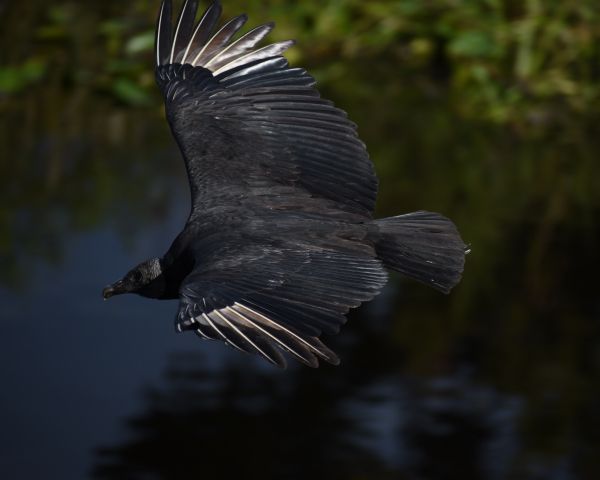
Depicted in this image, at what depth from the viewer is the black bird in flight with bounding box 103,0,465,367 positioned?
14.2 feet

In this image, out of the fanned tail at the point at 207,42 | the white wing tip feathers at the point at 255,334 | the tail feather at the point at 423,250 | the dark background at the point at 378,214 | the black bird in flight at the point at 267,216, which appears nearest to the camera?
the white wing tip feathers at the point at 255,334

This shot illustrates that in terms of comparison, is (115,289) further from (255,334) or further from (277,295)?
(255,334)

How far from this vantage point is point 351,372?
908 centimetres

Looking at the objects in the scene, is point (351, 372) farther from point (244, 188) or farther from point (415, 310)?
point (244, 188)

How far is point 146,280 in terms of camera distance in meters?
5.07

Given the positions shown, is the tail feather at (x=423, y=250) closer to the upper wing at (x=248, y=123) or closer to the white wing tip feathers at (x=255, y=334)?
the upper wing at (x=248, y=123)

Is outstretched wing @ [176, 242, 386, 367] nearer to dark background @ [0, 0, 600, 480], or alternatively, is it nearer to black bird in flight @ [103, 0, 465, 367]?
black bird in flight @ [103, 0, 465, 367]

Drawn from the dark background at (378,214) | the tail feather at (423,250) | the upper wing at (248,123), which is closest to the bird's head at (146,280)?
the upper wing at (248,123)

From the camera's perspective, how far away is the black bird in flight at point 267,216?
432 cm

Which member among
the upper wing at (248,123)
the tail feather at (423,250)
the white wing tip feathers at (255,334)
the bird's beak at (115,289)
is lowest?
the white wing tip feathers at (255,334)

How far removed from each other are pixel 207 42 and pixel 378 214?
4.58 metres

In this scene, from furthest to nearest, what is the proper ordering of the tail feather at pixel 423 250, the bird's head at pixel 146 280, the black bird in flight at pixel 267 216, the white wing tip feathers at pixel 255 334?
1. the bird's head at pixel 146 280
2. the tail feather at pixel 423 250
3. the black bird in flight at pixel 267 216
4. the white wing tip feathers at pixel 255 334

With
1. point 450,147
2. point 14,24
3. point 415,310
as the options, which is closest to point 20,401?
point 415,310

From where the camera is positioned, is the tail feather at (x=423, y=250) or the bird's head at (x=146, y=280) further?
the bird's head at (x=146, y=280)
